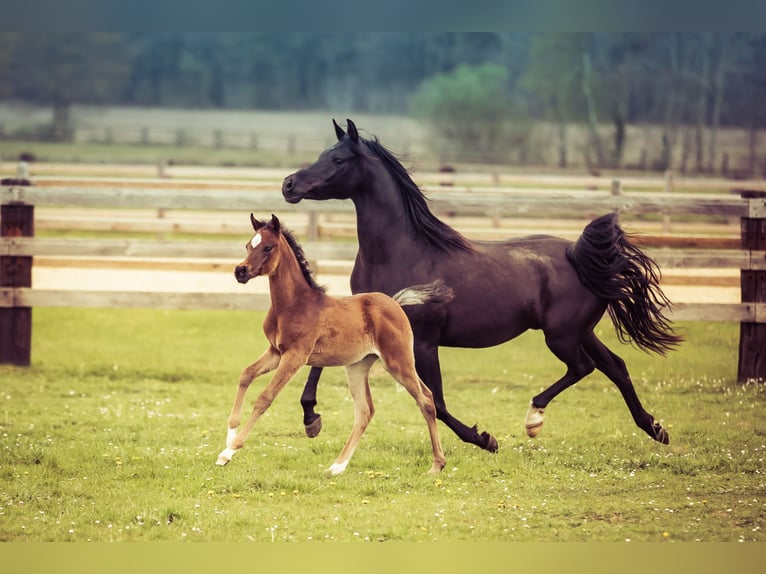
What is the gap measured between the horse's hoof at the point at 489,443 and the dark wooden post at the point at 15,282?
4950 mm

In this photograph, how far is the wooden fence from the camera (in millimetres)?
8898

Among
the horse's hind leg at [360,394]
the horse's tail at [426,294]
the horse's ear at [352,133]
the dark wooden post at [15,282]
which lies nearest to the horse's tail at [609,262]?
the horse's tail at [426,294]

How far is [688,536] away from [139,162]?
31.9m

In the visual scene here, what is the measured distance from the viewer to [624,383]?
6633 millimetres

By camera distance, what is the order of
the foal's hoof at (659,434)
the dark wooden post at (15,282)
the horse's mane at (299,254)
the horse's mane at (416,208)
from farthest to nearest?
the dark wooden post at (15,282), the foal's hoof at (659,434), the horse's mane at (416,208), the horse's mane at (299,254)

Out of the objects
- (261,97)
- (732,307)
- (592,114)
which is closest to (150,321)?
(732,307)

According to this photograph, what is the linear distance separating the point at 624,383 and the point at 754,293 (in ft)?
9.50

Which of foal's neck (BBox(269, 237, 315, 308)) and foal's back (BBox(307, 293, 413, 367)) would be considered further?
foal's back (BBox(307, 293, 413, 367))

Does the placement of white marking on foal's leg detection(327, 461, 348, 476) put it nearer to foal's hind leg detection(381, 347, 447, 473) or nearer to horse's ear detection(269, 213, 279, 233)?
foal's hind leg detection(381, 347, 447, 473)

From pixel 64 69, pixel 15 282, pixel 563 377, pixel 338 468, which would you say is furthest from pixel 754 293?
pixel 64 69

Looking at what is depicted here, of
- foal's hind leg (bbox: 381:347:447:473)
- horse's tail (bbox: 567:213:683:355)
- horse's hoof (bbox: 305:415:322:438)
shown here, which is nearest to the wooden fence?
horse's tail (bbox: 567:213:683:355)

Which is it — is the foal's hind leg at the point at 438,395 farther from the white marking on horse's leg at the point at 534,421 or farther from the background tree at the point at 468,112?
the background tree at the point at 468,112

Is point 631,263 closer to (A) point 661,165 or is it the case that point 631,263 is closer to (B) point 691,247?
(B) point 691,247

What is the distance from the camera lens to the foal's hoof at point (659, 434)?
262 inches
